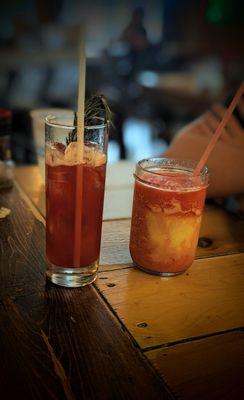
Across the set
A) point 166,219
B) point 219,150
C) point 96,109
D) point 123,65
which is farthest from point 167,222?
point 123,65

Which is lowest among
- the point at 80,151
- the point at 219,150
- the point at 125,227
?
the point at 125,227

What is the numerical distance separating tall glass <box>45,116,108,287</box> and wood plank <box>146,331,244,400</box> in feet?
0.78

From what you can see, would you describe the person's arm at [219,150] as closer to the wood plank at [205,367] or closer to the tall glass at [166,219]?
the tall glass at [166,219]

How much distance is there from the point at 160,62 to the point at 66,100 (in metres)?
1.62

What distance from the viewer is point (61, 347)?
2.07ft

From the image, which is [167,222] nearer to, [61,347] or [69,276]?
[69,276]

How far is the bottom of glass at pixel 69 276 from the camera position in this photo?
0.80m

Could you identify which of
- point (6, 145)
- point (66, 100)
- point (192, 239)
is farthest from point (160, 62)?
point (192, 239)

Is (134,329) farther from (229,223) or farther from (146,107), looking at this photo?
(146,107)

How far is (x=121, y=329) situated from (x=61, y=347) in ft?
0.33

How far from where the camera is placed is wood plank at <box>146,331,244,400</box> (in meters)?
0.57

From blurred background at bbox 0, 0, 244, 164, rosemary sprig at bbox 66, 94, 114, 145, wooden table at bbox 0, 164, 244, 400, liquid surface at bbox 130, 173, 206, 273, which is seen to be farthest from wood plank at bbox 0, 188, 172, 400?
blurred background at bbox 0, 0, 244, 164

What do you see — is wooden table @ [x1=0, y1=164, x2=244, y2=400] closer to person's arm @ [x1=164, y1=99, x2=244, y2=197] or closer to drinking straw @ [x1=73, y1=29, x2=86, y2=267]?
drinking straw @ [x1=73, y1=29, x2=86, y2=267]

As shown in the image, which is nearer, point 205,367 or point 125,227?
point 205,367
